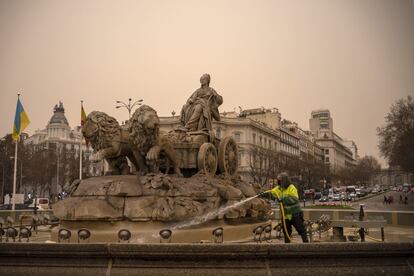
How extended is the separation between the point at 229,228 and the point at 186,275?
5597 millimetres

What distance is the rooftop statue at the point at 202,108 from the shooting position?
1342 centimetres

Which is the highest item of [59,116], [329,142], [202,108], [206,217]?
[59,116]

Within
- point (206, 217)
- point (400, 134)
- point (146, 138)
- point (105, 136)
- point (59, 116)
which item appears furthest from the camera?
point (59, 116)

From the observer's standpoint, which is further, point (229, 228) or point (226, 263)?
point (229, 228)

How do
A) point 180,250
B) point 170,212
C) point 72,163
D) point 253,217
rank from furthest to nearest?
point 72,163 < point 253,217 < point 170,212 < point 180,250

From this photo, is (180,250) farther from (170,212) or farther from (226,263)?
(170,212)

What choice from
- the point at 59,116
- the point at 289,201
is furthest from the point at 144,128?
the point at 59,116

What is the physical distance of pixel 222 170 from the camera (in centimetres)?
1345

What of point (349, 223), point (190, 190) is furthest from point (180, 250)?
point (349, 223)

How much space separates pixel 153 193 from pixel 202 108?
4.25 meters

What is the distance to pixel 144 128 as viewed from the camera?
10555 mm

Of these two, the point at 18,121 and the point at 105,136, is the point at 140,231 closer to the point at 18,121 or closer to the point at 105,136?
the point at 105,136

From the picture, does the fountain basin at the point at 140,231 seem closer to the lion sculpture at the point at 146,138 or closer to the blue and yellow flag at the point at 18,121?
the lion sculpture at the point at 146,138

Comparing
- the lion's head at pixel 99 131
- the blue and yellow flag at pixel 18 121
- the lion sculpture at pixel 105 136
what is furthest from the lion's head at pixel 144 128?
the blue and yellow flag at pixel 18 121
